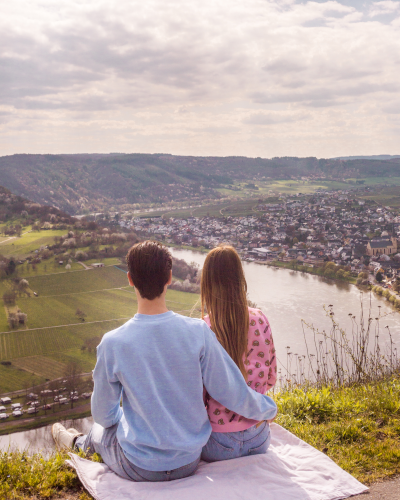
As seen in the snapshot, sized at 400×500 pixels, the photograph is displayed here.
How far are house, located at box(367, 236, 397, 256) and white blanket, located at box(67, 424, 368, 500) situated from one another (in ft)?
61.5

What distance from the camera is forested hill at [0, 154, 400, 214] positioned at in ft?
144

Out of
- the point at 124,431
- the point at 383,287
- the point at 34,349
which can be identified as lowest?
the point at 34,349

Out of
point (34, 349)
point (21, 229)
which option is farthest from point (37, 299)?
point (21, 229)

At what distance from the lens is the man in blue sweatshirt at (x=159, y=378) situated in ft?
5.52

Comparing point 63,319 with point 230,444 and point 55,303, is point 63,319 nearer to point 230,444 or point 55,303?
point 55,303

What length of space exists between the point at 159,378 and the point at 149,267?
0.44 metres

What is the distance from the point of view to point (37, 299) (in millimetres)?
24797

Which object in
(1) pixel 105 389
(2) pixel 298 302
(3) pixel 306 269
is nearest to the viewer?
(1) pixel 105 389

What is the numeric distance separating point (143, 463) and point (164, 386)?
0.37m

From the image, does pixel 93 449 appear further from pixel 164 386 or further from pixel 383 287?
pixel 383 287

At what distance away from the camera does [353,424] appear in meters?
2.72

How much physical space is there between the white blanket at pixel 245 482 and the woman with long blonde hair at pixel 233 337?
76mm

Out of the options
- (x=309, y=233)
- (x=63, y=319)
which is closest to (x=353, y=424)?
(x=63, y=319)

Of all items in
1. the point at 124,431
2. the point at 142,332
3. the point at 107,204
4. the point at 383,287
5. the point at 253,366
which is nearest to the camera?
the point at 142,332
